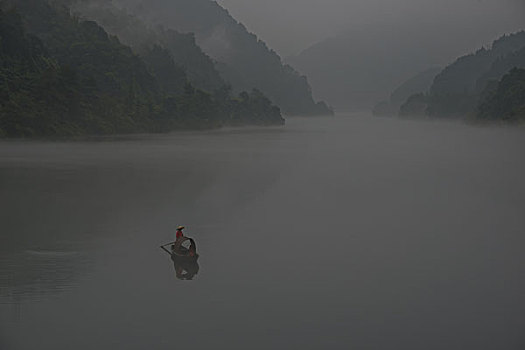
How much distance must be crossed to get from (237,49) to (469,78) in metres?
57.4

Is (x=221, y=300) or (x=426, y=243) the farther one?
(x=426, y=243)

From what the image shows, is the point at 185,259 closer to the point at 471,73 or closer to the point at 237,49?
the point at 471,73

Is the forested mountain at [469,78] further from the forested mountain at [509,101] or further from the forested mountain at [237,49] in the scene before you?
the forested mountain at [237,49]

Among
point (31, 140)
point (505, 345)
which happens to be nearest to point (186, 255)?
point (505, 345)

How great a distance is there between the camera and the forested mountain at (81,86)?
39250 mm

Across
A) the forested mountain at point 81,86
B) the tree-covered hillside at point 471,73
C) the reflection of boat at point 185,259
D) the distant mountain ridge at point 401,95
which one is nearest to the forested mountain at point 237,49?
the distant mountain ridge at point 401,95

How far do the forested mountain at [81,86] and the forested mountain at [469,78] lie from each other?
41324 mm

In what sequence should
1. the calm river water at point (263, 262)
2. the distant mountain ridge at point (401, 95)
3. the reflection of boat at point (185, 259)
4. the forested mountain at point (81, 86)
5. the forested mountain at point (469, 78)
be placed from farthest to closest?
→ 1. the distant mountain ridge at point (401, 95)
2. the forested mountain at point (469, 78)
3. the forested mountain at point (81, 86)
4. the reflection of boat at point (185, 259)
5. the calm river water at point (263, 262)

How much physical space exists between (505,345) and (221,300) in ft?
12.7

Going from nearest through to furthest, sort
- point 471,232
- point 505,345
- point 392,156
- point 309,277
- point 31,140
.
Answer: point 505,345 → point 309,277 → point 471,232 → point 392,156 → point 31,140

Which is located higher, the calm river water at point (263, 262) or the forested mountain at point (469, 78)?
the forested mountain at point (469, 78)

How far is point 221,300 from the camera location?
8352 millimetres

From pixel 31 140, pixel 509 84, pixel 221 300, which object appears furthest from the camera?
pixel 509 84

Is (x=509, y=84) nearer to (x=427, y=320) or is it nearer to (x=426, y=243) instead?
(x=426, y=243)
